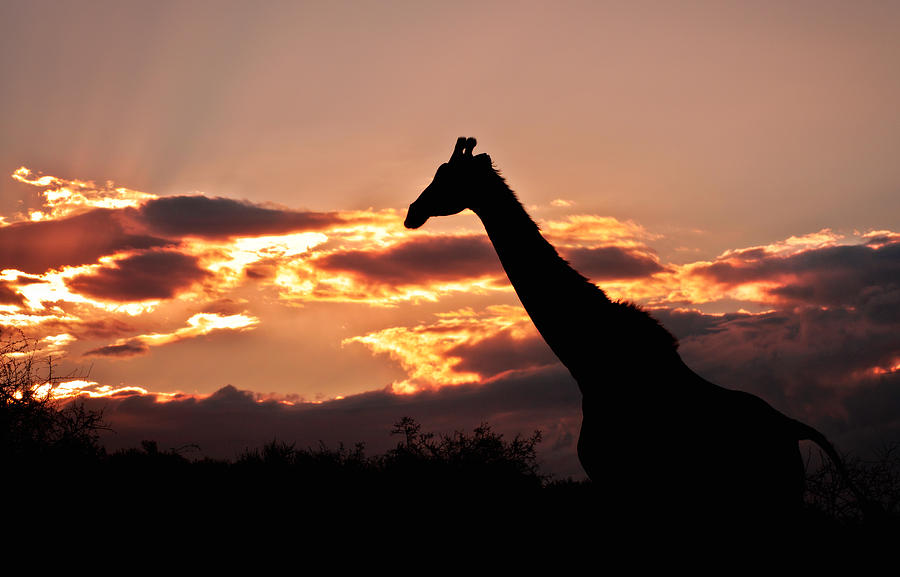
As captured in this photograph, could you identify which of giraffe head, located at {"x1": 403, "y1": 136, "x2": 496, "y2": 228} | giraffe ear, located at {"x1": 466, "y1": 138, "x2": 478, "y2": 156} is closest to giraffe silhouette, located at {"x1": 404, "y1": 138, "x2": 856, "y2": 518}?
giraffe head, located at {"x1": 403, "y1": 136, "x2": 496, "y2": 228}

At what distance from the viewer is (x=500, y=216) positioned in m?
9.93

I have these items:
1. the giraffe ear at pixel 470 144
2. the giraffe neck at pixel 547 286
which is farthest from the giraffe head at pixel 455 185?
the giraffe neck at pixel 547 286

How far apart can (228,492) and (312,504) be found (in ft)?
4.92

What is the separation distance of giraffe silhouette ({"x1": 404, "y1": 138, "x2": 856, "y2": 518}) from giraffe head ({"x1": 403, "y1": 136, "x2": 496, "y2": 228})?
0.67 meters

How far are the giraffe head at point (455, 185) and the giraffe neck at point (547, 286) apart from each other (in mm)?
548

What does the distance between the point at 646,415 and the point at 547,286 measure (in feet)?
6.74

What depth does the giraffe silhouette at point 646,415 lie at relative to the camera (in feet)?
26.5

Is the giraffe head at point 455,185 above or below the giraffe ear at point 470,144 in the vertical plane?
below

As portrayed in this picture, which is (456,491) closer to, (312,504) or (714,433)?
(312,504)

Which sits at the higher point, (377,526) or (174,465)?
(174,465)

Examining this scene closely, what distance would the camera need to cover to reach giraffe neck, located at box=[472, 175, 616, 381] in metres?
9.14

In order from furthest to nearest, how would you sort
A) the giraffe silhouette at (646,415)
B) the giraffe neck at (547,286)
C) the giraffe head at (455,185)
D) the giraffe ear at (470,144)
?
the giraffe ear at (470,144)
the giraffe head at (455,185)
the giraffe neck at (547,286)
the giraffe silhouette at (646,415)

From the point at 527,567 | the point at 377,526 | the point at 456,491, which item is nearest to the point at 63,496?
the point at 377,526

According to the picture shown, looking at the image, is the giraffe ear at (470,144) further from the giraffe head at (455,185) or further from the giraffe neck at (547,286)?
the giraffe neck at (547,286)
